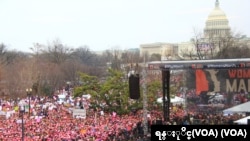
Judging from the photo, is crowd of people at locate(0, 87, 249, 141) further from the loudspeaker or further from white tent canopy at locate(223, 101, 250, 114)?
the loudspeaker

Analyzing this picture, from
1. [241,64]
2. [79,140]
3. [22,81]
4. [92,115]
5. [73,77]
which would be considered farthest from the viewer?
[73,77]

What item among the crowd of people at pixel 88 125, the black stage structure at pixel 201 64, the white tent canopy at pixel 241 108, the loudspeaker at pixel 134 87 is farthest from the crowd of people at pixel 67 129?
the white tent canopy at pixel 241 108

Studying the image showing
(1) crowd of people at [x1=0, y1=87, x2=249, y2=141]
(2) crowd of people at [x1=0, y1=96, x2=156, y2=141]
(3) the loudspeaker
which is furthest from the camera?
(1) crowd of people at [x1=0, y1=87, x2=249, y2=141]

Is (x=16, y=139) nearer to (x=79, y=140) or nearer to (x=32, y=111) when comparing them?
(x=79, y=140)

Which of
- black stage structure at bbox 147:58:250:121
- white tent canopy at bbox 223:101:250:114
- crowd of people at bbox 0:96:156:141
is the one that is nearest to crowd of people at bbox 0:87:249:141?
crowd of people at bbox 0:96:156:141

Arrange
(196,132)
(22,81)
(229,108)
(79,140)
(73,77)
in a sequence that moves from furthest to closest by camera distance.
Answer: (73,77)
(22,81)
(229,108)
(79,140)
(196,132)

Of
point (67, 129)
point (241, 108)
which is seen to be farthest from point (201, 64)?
point (67, 129)

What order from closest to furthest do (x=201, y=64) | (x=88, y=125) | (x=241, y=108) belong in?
(x=241, y=108)
(x=201, y=64)
(x=88, y=125)

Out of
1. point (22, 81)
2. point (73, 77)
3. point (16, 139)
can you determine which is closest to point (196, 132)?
point (16, 139)

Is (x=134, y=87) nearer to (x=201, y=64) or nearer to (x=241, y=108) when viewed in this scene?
(x=201, y=64)

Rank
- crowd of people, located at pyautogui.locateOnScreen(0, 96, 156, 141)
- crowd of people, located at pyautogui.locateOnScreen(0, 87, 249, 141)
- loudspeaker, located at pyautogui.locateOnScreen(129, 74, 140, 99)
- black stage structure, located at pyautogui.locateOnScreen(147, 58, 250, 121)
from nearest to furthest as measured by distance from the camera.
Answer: loudspeaker, located at pyautogui.locateOnScreen(129, 74, 140, 99), crowd of people, located at pyautogui.locateOnScreen(0, 96, 156, 141), crowd of people, located at pyautogui.locateOnScreen(0, 87, 249, 141), black stage structure, located at pyautogui.locateOnScreen(147, 58, 250, 121)

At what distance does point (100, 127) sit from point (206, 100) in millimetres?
5526

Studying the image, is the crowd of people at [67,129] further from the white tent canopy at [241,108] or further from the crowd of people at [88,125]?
the white tent canopy at [241,108]

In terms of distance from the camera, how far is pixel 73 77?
61.7 metres
